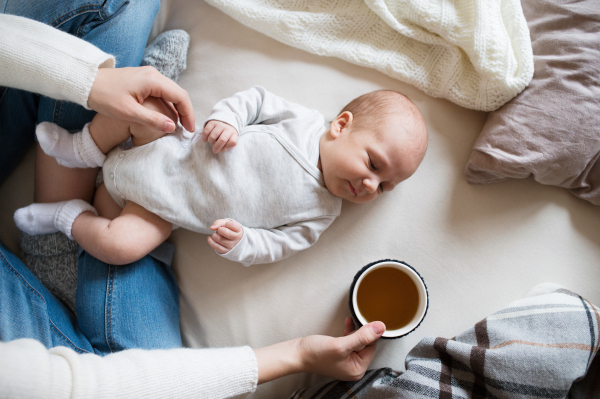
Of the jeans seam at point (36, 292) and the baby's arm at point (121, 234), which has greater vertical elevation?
the baby's arm at point (121, 234)

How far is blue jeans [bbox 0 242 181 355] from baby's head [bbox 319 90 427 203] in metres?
0.59

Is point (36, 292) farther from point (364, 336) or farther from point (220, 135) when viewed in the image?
point (364, 336)

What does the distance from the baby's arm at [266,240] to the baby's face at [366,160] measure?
0.12 meters

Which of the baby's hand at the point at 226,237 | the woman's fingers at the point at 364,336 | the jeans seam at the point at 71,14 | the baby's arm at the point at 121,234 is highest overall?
the jeans seam at the point at 71,14

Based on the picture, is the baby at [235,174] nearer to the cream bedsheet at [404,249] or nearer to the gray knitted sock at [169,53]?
the cream bedsheet at [404,249]

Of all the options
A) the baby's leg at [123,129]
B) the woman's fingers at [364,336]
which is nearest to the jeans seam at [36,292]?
the baby's leg at [123,129]

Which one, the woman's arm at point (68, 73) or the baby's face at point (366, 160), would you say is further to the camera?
the baby's face at point (366, 160)

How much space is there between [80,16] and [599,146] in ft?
4.68

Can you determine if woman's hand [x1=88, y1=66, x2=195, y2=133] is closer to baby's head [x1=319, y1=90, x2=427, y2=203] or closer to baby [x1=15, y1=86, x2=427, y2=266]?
baby [x1=15, y1=86, x2=427, y2=266]

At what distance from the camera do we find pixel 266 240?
1.03 metres

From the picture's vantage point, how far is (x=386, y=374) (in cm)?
100

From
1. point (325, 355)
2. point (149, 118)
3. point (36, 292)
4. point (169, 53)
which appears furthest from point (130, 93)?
point (325, 355)

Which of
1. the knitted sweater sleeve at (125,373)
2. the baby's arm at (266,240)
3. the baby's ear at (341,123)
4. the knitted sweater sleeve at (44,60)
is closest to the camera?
the knitted sweater sleeve at (125,373)

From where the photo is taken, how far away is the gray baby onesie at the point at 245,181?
1.00 metres
